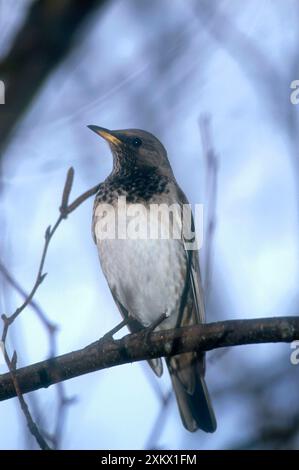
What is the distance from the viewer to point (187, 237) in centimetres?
602

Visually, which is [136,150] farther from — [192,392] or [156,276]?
[192,392]

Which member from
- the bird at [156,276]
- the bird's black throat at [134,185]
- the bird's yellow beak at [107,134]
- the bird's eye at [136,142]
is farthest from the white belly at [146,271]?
the bird's eye at [136,142]

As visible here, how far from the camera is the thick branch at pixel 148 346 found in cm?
404

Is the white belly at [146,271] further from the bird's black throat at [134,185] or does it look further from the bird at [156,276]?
the bird's black throat at [134,185]

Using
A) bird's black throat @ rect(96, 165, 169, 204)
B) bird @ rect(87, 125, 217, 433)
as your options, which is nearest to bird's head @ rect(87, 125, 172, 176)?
bird's black throat @ rect(96, 165, 169, 204)

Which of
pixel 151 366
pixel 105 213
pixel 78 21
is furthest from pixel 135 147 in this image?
pixel 78 21

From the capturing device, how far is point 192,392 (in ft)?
19.5

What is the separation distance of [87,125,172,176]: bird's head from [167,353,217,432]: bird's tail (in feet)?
5.48

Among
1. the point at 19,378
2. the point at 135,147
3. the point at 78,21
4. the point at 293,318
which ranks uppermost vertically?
Result: the point at 78,21

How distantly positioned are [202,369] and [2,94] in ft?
9.17

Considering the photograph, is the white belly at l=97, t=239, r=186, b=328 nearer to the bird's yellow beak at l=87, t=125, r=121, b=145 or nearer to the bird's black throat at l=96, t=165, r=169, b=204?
the bird's black throat at l=96, t=165, r=169, b=204

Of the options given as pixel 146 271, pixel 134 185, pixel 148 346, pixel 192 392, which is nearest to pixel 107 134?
pixel 134 185

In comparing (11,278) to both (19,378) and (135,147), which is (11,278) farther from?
(135,147)

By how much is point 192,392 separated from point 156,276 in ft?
3.05
